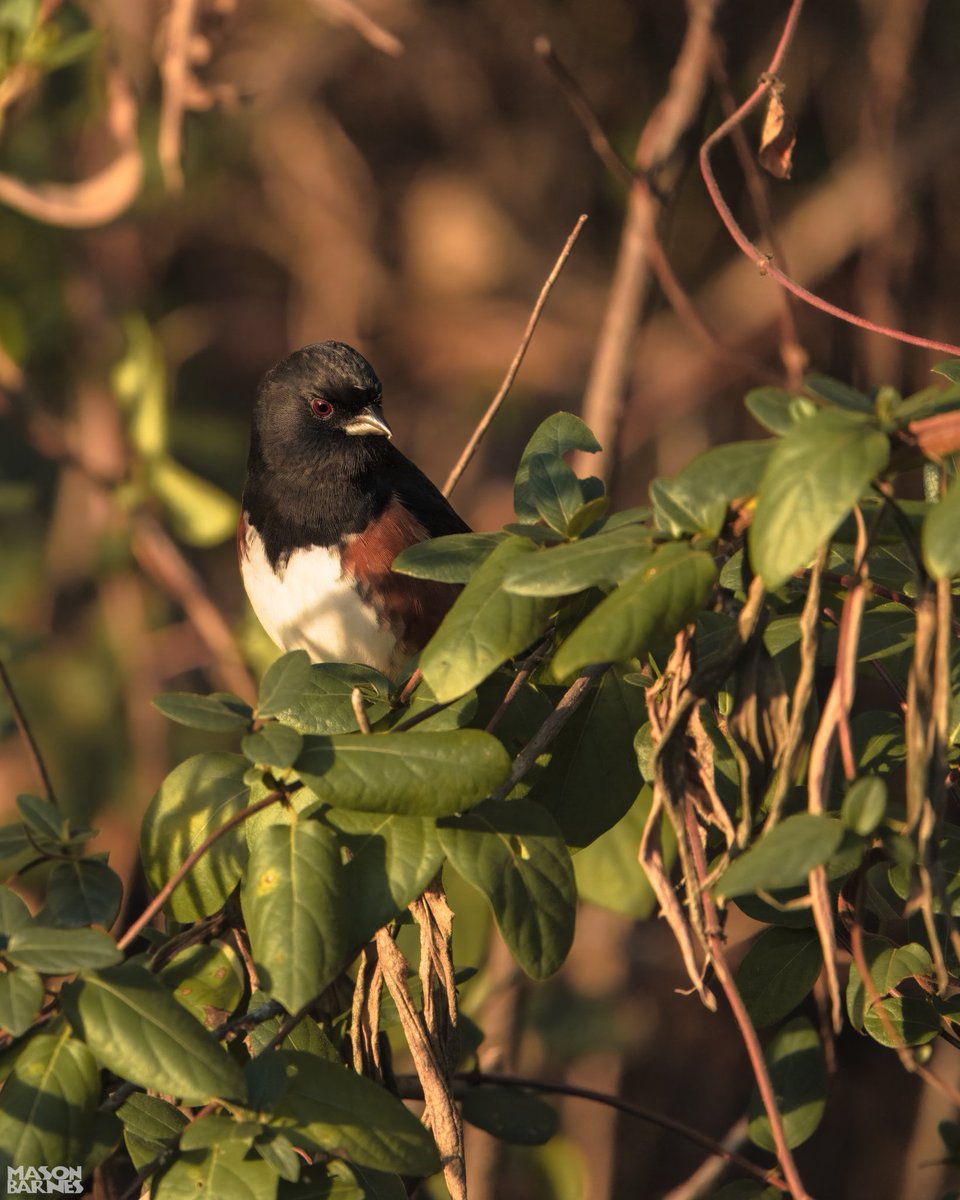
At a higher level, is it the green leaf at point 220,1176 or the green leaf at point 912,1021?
the green leaf at point 220,1176

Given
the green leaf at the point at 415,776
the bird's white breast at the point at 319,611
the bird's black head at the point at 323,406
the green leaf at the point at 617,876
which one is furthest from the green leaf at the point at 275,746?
the bird's black head at the point at 323,406

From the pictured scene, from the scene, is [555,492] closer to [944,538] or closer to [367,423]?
[944,538]

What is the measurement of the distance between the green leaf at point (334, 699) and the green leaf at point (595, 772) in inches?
6.8

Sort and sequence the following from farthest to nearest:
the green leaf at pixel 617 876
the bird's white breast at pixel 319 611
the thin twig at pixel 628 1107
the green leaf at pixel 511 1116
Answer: the bird's white breast at pixel 319 611
the green leaf at pixel 617 876
the green leaf at pixel 511 1116
the thin twig at pixel 628 1107

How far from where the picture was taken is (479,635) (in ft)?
3.33

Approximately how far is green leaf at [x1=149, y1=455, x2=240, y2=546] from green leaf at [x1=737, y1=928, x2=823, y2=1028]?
166cm

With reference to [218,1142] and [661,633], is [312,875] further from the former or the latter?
[661,633]

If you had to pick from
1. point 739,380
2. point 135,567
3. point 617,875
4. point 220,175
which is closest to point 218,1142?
point 617,875

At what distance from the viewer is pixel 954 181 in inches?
162

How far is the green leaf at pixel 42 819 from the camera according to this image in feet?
3.73

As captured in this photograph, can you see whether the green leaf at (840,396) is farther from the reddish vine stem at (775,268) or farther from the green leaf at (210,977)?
the green leaf at (210,977)

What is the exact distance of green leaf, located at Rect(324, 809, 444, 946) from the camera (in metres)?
1.05

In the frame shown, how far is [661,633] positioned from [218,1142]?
493 millimetres

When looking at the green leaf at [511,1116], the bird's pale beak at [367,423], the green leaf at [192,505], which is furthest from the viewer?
the green leaf at [192,505]
